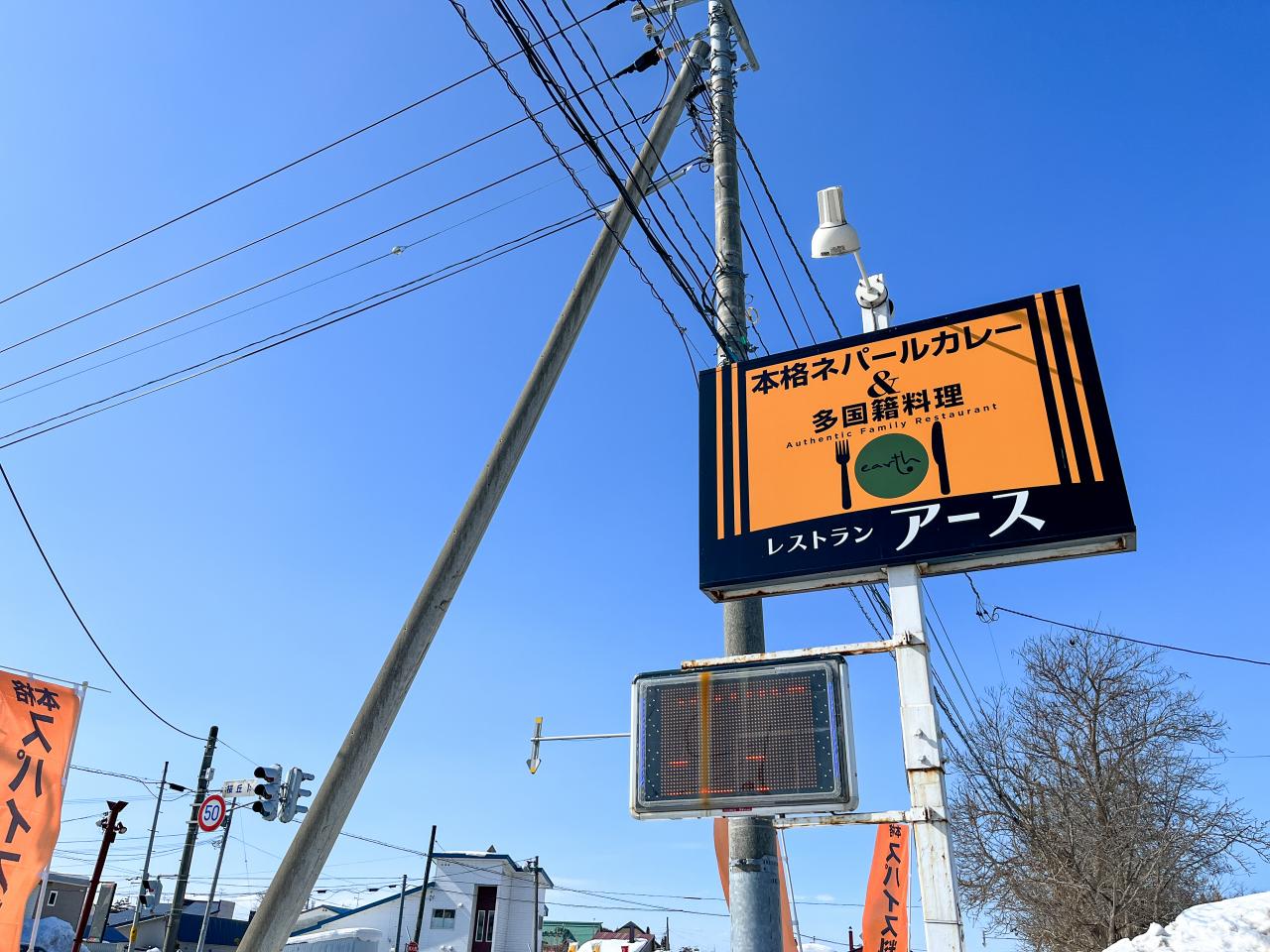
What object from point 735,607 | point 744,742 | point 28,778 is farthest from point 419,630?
point 28,778

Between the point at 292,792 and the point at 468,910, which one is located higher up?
the point at 292,792

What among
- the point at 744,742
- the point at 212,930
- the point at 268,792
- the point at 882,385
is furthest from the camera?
the point at 212,930

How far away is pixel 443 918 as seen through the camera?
44094mm

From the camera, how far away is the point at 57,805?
33.2 feet

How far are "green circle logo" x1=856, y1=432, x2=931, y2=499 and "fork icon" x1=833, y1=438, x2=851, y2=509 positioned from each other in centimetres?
8

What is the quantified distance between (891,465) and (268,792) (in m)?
13.5

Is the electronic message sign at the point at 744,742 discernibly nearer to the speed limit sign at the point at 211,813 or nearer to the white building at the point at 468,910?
the speed limit sign at the point at 211,813

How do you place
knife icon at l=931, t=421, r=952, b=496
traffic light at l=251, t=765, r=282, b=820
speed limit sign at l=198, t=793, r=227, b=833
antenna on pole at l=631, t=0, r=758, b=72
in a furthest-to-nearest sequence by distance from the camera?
speed limit sign at l=198, t=793, r=227, b=833 < traffic light at l=251, t=765, r=282, b=820 < antenna on pole at l=631, t=0, r=758, b=72 < knife icon at l=931, t=421, r=952, b=496

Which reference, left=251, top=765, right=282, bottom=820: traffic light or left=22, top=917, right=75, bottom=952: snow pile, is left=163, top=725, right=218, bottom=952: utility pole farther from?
left=22, top=917, right=75, bottom=952: snow pile

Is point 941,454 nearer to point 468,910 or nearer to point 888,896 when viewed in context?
point 888,896

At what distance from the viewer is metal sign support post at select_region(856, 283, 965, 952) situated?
5332 mm

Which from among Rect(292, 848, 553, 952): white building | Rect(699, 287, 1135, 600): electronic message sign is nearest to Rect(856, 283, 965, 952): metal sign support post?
Rect(699, 287, 1135, 600): electronic message sign

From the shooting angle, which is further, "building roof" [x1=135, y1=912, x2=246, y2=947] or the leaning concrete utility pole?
"building roof" [x1=135, y1=912, x2=246, y2=947]

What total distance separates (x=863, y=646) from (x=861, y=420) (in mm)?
2186
